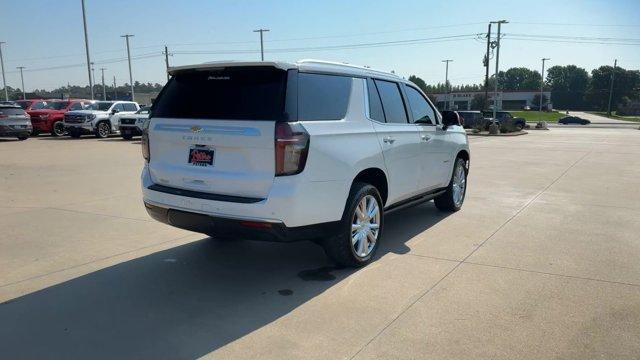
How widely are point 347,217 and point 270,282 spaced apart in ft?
3.00

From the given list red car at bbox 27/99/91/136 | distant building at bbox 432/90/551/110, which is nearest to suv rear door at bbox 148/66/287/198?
red car at bbox 27/99/91/136

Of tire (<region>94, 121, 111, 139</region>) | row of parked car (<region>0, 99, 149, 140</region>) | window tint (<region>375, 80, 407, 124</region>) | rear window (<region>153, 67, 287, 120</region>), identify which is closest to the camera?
rear window (<region>153, 67, 287, 120</region>)

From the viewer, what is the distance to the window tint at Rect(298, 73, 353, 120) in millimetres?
4215

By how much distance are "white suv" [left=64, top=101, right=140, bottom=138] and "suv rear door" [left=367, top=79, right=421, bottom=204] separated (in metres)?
21.5

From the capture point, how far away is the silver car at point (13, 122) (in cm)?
2164

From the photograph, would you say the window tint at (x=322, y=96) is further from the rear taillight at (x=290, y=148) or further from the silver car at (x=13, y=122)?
the silver car at (x=13, y=122)

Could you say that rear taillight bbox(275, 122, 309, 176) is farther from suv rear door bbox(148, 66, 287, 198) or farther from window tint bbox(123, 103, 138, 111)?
window tint bbox(123, 103, 138, 111)

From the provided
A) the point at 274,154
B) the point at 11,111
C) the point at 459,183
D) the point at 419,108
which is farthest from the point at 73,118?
the point at 274,154

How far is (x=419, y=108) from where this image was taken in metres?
6.27

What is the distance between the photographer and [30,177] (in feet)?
35.4

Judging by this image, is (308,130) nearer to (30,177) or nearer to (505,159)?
(30,177)

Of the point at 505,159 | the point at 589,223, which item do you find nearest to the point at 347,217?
the point at 589,223

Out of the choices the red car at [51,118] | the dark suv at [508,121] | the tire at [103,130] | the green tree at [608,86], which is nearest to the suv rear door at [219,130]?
the tire at [103,130]

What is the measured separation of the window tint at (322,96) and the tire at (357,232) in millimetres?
752
